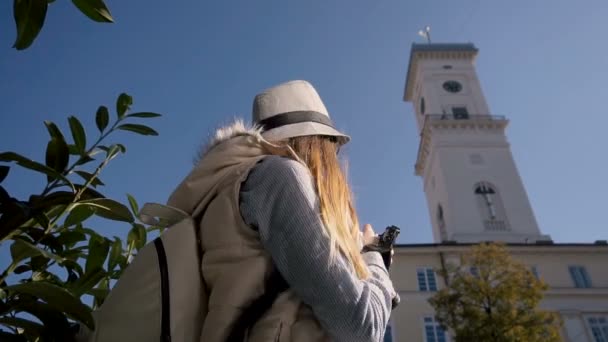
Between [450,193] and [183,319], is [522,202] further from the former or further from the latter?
[183,319]

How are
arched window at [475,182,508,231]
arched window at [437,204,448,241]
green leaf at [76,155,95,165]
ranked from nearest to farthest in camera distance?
green leaf at [76,155,95,165], arched window at [475,182,508,231], arched window at [437,204,448,241]

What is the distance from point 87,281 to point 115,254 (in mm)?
247

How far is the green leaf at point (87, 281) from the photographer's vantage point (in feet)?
5.94

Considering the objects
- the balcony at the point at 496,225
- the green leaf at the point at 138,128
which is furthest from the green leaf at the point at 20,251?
the balcony at the point at 496,225

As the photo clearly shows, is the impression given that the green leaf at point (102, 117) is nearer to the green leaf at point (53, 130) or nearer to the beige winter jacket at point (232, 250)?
the green leaf at point (53, 130)

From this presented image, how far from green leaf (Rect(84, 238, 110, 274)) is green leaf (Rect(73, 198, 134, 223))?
0.31 meters

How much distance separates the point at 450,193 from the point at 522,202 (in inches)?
173

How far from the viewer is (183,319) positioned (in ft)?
3.66

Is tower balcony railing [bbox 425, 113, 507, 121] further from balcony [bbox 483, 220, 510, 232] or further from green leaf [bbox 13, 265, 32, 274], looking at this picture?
green leaf [bbox 13, 265, 32, 274]

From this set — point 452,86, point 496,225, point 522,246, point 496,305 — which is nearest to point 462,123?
point 452,86

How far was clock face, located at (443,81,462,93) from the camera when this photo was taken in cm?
3481

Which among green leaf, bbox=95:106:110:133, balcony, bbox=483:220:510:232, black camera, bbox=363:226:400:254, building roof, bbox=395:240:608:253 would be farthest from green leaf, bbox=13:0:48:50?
balcony, bbox=483:220:510:232

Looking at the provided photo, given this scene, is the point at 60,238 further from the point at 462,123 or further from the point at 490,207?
the point at 462,123

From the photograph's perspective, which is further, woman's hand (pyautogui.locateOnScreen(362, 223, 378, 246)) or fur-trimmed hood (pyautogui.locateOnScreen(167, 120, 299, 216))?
woman's hand (pyautogui.locateOnScreen(362, 223, 378, 246))
